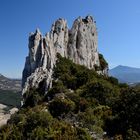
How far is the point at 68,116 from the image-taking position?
53.6 meters

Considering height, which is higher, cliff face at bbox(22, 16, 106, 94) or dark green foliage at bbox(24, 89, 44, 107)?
cliff face at bbox(22, 16, 106, 94)

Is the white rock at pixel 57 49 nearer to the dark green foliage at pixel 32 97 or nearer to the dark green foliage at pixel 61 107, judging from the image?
the dark green foliage at pixel 32 97

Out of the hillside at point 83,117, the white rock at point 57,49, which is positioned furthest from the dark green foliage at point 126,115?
the white rock at point 57,49

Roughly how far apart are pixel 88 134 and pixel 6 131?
13.4 meters

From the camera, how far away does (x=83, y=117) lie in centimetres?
4853

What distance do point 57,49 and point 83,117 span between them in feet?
132

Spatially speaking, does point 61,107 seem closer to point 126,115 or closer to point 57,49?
point 126,115

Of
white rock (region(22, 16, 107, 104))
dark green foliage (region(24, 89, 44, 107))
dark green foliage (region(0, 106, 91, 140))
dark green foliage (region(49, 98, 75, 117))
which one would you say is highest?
white rock (region(22, 16, 107, 104))

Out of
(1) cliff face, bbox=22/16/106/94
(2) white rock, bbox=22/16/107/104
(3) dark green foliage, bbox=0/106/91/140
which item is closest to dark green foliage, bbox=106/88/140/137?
(3) dark green foliage, bbox=0/106/91/140

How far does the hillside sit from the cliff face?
31.4ft

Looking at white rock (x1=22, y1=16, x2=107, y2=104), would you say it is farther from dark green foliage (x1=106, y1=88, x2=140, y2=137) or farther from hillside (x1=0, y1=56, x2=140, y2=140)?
dark green foliage (x1=106, y1=88, x2=140, y2=137)

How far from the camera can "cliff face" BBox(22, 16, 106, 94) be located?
75750mm

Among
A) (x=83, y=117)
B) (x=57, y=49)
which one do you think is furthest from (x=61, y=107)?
(x=57, y=49)

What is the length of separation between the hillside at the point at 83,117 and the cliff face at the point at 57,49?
31.4 feet
